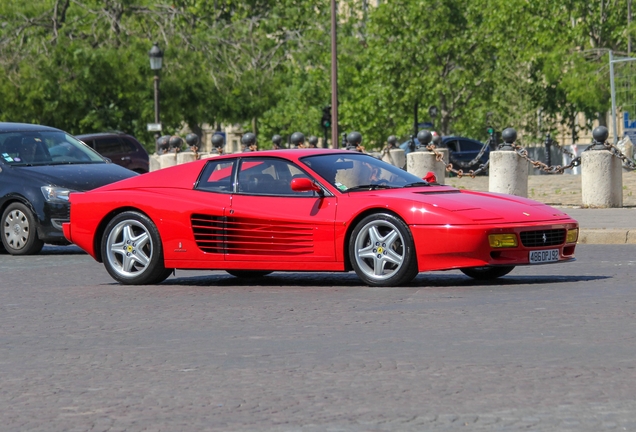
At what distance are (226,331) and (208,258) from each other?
3308 millimetres

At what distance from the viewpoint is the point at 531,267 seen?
47.7ft

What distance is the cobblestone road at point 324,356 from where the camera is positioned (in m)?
6.43

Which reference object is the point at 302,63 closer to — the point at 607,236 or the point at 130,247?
the point at 607,236

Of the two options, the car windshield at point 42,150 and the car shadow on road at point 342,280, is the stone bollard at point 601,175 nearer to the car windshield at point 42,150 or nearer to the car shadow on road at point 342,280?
the car windshield at point 42,150

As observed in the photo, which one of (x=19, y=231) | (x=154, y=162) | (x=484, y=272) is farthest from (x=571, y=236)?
(x=154, y=162)

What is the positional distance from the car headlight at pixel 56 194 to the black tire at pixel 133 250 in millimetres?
4102

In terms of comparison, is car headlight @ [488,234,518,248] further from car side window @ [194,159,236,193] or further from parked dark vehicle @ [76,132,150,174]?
parked dark vehicle @ [76,132,150,174]

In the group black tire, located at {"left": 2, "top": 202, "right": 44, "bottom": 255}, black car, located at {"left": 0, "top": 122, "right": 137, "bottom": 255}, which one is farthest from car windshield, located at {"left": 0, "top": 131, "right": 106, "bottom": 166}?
black tire, located at {"left": 2, "top": 202, "right": 44, "bottom": 255}

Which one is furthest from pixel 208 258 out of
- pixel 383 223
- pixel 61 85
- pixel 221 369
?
pixel 61 85

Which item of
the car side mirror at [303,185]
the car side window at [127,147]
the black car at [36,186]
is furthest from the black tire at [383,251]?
the car side window at [127,147]

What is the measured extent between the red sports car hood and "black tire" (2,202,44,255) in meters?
6.55

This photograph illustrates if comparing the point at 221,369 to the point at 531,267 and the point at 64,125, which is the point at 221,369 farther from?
the point at 64,125

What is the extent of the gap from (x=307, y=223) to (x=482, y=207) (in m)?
1.49

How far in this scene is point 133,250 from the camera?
13156mm
